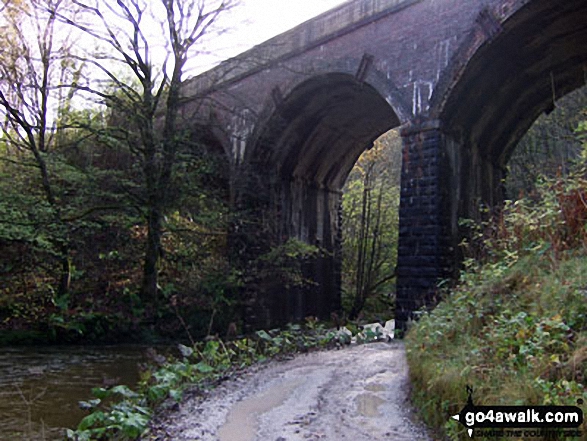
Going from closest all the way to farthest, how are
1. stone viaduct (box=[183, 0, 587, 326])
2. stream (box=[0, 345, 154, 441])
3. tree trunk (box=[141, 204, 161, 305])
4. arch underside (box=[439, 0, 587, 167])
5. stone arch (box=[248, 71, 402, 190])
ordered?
stream (box=[0, 345, 154, 441]) < arch underside (box=[439, 0, 587, 167]) < stone viaduct (box=[183, 0, 587, 326]) < tree trunk (box=[141, 204, 161, 305]) < stone arch (box=[248, 71, 402, 190])

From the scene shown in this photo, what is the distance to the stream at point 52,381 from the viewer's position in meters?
5.23

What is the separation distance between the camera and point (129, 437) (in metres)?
3.99

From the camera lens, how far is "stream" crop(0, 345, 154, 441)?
5227mm

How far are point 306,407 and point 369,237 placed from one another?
13767 millimetres

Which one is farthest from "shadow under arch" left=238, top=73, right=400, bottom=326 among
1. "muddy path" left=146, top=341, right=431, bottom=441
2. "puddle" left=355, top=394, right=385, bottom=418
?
"puddle" left=355, top=394, right=385, bottom=418

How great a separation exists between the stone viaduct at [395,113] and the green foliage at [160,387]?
2.56 metres

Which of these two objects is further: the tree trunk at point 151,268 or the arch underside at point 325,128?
the arch underside at point 325,128

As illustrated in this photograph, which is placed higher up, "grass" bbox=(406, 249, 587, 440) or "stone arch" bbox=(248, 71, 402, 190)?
"stone arch" bbox=(248, 71, 402, 190)

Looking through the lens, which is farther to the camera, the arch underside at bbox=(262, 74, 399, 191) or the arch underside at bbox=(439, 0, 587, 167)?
the arch underside at bbox=(262, 74, 399, 191)

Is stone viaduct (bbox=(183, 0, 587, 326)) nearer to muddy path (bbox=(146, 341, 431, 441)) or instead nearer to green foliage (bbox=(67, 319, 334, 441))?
green foliage (bbox=(67, 319, 334, 441))

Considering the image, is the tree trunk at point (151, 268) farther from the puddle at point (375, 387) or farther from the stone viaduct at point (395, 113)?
the puddle at point (375, 387)

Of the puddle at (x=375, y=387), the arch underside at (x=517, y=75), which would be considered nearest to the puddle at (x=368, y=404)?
the puddle at (x=375, y=387)

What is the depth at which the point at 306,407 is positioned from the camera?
449cm

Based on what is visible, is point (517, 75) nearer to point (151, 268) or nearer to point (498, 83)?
point (498, 83)
